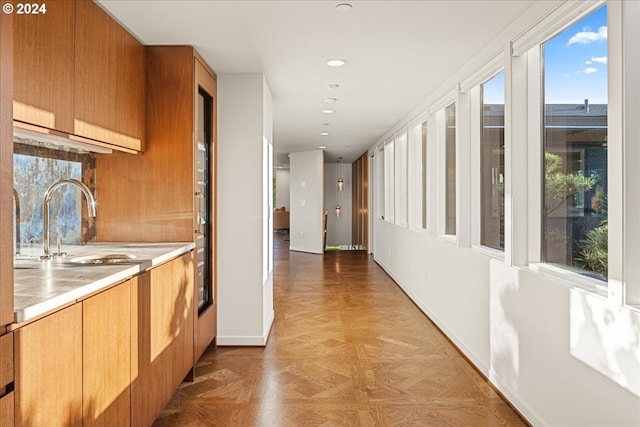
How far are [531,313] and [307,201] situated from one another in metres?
9.49

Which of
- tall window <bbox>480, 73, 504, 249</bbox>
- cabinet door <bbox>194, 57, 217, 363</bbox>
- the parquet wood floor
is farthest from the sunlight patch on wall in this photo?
cabinet door <bbox>194, 57, 217, 363</bbox>

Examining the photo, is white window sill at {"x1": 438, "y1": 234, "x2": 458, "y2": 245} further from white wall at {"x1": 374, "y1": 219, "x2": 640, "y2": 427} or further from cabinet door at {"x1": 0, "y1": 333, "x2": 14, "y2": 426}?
cabinet door at {"x1": 0, "y1": 333, "x2": 14, "y2": 426}

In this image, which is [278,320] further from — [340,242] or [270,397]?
[340,242]

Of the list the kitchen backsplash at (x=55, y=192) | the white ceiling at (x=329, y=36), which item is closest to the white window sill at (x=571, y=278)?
the white ceiling at (x=329, y=36)

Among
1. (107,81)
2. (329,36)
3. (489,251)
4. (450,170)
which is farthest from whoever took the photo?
(450,170)

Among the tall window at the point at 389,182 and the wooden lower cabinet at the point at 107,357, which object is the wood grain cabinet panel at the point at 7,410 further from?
the tall window at the point at 389,182

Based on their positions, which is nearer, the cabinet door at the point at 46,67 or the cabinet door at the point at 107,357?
the cabinet door at the point at 107,357

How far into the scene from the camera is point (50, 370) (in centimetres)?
168

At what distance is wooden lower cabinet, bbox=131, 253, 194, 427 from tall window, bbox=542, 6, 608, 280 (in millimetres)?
2241

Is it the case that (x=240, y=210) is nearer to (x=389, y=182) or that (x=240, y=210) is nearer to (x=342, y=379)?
(x=342, y=379)

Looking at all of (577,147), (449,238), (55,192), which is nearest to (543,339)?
(577,147)

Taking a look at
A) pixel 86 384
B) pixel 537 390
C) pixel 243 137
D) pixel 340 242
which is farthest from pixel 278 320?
pixel 340 242

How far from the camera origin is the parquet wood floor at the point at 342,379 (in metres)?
3.00

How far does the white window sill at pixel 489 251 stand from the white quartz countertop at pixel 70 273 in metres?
2.19
